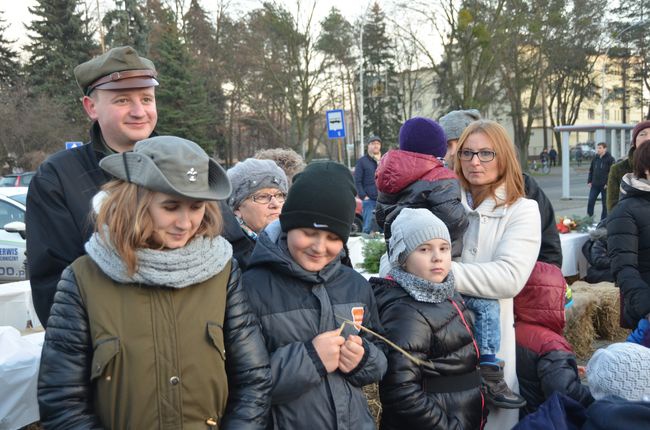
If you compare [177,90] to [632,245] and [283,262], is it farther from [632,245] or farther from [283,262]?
[283,262]

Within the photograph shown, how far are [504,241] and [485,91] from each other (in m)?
37.1

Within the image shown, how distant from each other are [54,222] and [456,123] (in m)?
3.08

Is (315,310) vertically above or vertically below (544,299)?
above

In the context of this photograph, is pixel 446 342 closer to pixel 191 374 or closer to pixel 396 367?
pixel 396 367

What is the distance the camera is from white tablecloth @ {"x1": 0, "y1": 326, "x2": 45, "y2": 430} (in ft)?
9.45

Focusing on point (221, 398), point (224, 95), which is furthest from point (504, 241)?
point (224, 95)

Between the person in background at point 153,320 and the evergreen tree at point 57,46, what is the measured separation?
42628mm

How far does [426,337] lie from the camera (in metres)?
2.56

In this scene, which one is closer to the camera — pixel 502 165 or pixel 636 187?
pixel 502 165

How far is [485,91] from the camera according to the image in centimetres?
3797

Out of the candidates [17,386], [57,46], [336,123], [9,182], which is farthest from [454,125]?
[57,46]

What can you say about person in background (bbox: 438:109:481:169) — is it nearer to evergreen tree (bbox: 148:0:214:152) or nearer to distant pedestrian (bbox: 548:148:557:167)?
evergreen tree (bbox: 148:0:214:152)

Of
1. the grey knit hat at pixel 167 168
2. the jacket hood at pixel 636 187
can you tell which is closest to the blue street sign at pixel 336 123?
the jacket hood at pixel 636 187

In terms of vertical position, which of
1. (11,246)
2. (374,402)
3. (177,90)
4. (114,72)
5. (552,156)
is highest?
(177,90)
